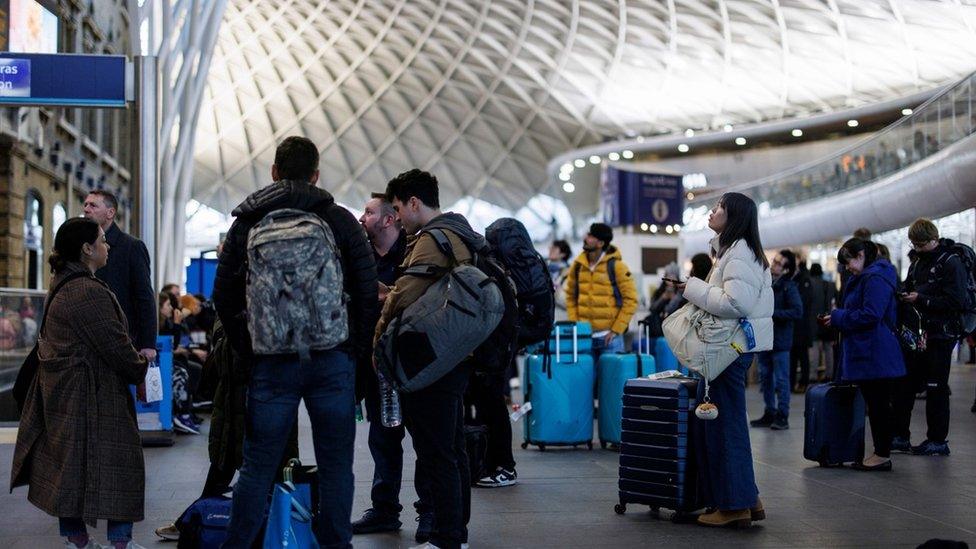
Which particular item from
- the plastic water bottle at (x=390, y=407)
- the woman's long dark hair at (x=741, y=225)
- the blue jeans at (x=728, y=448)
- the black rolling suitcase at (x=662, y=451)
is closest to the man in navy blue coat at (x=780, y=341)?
the black rolling suitcase at (x=662, y=451)

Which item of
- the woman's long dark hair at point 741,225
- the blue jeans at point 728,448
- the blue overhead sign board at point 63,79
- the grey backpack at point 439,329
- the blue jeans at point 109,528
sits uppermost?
the blue overhead sign board at point 63,79

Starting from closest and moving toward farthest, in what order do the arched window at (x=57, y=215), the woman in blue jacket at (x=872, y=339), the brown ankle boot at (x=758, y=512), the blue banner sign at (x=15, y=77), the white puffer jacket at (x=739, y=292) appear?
1. the white puffer jacket at (x=739, y=292)
2. the brown ankle boot at (x=758, y=512)
3. the woman in blue jacket at (x=872, y=339)
4. the blue banner sign at (x=15, y=77)
5. the arched window at (x=57, y=215)

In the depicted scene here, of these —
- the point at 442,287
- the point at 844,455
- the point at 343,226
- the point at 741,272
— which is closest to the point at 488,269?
the point at 442,287

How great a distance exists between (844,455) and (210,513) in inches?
202

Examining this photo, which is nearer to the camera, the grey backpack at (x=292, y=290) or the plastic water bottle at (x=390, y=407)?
the grey backpack at (x=292, y=290)

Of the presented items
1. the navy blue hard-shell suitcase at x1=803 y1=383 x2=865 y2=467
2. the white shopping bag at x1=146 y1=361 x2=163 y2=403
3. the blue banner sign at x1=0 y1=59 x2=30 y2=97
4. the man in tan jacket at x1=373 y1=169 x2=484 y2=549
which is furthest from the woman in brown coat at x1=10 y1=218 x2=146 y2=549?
the blue banner sign at x1=0 y1=59 x2=30 y2=97

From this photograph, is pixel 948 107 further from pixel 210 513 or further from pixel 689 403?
pixel 210 513

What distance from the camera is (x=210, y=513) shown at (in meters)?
Answer: 5.36

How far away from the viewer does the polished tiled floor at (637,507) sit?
6.08 meters

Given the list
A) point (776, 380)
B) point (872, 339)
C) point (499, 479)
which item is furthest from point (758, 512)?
point (776, 380)

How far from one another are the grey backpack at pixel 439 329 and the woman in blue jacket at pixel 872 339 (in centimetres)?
433

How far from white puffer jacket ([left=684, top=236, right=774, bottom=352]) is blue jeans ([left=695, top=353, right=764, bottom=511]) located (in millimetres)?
230

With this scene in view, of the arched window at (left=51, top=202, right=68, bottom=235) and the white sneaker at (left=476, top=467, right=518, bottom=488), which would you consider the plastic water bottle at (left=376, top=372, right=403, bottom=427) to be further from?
the arched window at (left=51, top=202, right=68, bottom=235)

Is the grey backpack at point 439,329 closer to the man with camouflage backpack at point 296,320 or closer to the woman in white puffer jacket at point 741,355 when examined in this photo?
the man with camouflage backpack at point 296,320
